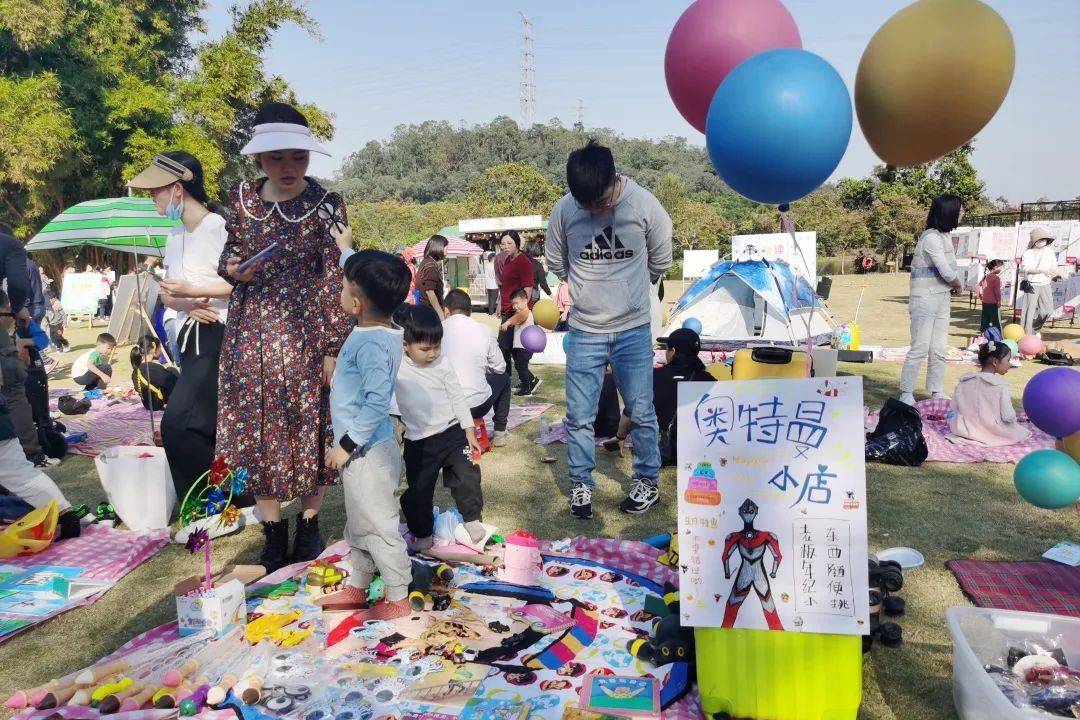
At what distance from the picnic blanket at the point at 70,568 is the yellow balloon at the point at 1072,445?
4685 millimetres

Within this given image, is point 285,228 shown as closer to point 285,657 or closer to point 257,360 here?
point 257,360

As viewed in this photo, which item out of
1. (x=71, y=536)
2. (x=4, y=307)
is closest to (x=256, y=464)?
(x=71, y=536)

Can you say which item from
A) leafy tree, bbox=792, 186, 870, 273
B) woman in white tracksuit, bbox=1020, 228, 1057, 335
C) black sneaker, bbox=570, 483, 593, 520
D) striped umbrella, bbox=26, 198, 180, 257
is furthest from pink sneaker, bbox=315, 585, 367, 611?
leafy tree, bbox=792, 186, 870, 273

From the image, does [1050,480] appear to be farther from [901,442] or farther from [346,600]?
[346,600]

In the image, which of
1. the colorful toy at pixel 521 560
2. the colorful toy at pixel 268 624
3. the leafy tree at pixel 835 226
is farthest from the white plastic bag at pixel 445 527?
the leafy tree at pixel 835 226

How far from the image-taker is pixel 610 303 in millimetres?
4078

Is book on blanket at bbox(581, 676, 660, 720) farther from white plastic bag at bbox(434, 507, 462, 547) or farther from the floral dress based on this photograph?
the floral dress

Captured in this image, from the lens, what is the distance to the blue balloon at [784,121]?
223cm

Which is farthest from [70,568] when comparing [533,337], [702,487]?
[533,337]

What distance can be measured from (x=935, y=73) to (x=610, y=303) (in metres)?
2.07

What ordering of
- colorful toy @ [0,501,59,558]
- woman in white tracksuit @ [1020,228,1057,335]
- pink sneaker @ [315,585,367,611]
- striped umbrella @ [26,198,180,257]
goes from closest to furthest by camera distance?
pink sneaker @ [315,585,367,611]
colorful toy @ [0,501,59,558]
striped umbrella @ [26,198,180,257]
woman in white tracksuit @ [1020,228,1057,335]

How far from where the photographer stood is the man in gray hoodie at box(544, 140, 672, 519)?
404 cm

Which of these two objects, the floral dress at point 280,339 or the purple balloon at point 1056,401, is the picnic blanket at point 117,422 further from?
the purple balloon at point 1056,401

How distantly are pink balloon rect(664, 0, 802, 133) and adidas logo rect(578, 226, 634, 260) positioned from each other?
1165mm
